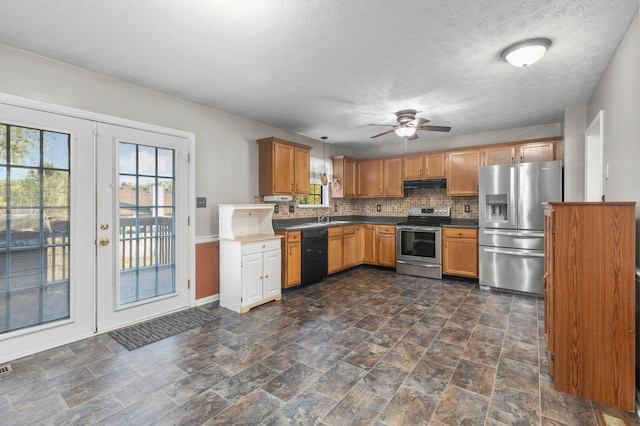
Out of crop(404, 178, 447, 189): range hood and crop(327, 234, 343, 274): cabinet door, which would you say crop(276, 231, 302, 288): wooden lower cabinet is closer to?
crop(327, 234, 343, 274): cabinet door

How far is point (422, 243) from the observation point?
17.3 feet

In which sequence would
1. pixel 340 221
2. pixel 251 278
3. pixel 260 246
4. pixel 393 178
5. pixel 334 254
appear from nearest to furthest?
pixel 251 278 → pixel 260 246 → pixel 334 254 → pixel 393 178 → pixel 340 221

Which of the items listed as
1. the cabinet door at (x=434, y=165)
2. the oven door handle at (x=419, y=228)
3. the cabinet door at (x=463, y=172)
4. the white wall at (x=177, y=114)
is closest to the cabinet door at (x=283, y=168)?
the white wall at (x=177, y=114)

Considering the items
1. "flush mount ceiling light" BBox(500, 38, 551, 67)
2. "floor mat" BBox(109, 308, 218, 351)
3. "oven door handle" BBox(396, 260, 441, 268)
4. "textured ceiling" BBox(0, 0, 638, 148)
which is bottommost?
"floor mat" BBox(109, 308, 218, 351)

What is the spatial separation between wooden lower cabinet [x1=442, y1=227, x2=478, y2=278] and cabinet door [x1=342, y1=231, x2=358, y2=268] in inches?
62.7

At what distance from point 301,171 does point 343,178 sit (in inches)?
59.3

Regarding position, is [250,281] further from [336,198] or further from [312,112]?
[336,198]

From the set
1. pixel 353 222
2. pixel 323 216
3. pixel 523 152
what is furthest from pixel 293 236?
pixel 523 152

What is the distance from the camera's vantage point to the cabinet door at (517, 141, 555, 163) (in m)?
4.51

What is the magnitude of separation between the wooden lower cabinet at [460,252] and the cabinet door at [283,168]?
2.68 metres

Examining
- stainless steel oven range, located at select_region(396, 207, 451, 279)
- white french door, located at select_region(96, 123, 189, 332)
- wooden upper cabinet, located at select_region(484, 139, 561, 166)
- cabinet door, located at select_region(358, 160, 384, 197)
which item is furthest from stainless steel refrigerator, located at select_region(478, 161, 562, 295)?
white french door, located at select_region(96, 123, 189, 332)

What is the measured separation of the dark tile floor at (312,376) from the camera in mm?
1820


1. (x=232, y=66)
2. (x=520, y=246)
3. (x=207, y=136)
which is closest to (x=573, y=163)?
(x=520, y=246)

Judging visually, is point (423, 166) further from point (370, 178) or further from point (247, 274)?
point (247, 274)
